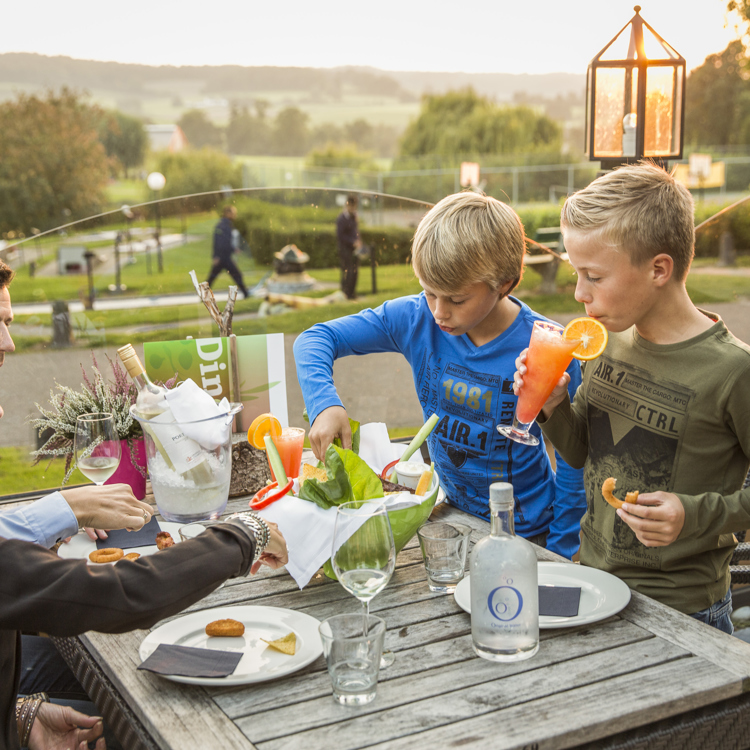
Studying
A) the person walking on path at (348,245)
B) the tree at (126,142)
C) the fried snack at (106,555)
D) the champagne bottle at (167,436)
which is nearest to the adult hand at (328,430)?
the champagne bottle at (167,436)

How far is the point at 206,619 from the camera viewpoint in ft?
4.18

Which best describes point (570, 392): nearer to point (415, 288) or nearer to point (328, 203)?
point (415, 288)

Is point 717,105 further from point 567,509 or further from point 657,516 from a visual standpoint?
point 657,516

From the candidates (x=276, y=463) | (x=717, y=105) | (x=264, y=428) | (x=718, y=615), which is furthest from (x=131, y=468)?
(x=717, y=105)

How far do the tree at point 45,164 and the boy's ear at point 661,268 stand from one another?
15.4 meters

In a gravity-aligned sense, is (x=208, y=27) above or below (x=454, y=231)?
above

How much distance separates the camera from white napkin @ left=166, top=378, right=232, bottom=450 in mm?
1658

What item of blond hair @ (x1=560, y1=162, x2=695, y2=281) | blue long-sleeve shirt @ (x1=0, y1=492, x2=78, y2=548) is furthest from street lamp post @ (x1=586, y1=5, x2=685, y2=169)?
blue long-sleeve shirt @ (x1=0, y1=492, x2=78, y2=548)

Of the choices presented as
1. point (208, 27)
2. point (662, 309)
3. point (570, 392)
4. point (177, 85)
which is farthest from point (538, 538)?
point (177, 85)

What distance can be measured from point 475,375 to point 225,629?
91cm

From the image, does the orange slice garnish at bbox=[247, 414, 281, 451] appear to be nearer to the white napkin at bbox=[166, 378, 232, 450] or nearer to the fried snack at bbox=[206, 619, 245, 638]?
the white napkin at bbox=[166, 378, 232, 450]

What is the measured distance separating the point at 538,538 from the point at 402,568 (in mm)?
526

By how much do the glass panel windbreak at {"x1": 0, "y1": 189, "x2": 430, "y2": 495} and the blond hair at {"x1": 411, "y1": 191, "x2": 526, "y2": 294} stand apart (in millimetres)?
743

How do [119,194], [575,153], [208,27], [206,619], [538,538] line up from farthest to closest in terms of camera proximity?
[575,153], [208,27], [119,194], [538,538], [206,619]
